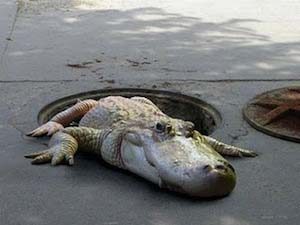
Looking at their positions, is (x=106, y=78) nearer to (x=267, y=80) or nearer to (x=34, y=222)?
(x=267, y=80)

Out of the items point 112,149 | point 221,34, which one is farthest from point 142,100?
point 221,34

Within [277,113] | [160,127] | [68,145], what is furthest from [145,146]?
[277,113]

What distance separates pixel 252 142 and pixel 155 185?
1.07m

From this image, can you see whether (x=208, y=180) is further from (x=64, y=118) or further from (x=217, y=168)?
(x=64, y=118)

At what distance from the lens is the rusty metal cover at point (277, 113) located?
5.16 m

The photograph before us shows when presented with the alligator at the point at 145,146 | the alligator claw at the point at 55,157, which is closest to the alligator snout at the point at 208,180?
the alligator at the point at 145,146

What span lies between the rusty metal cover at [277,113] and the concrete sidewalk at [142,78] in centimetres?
8

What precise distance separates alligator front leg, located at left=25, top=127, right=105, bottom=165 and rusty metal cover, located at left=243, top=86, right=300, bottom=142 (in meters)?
1.29

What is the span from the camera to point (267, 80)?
21.6 ft

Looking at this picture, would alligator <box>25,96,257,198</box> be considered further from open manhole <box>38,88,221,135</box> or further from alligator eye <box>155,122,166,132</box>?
open manhole <box>38,88,221,135</box>

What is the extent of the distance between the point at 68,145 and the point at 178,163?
1.02m

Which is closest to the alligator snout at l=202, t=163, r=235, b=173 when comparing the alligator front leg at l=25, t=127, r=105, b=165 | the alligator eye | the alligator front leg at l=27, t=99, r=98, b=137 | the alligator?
the alligator

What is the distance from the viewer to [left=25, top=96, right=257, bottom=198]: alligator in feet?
13.1

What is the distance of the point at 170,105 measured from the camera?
607cm
